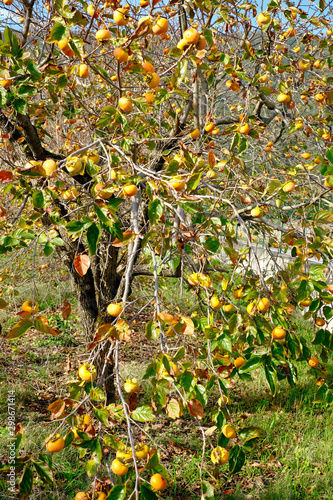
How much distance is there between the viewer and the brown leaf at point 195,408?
1.08 meters

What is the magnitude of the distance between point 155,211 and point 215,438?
254 cm

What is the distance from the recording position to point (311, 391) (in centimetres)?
359

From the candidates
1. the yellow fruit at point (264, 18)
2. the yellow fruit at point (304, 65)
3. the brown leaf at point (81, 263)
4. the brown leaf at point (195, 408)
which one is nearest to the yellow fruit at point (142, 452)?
the brown leaf at point (195, 408)

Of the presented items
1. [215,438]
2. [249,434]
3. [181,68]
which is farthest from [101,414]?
[215,438]

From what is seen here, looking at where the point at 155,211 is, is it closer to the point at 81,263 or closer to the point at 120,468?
the point at 81,263

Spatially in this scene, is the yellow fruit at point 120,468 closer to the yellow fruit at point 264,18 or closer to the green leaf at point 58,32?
the green leaf at point 58,32

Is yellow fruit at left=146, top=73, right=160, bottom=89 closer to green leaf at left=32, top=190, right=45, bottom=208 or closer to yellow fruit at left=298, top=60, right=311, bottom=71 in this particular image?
green leaf at left=32, top=190, right=45, bottom=208

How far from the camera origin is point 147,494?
2.78 feet

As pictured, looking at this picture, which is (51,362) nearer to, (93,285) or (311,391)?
(93,285)

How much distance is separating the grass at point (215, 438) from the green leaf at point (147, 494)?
898 mm

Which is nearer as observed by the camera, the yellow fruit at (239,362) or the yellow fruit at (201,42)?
the yellow fruit at (201,42)

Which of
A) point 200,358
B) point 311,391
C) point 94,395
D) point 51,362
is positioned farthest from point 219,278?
point 51,362

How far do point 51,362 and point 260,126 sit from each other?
10.6 ft

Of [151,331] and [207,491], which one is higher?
[151,331]
